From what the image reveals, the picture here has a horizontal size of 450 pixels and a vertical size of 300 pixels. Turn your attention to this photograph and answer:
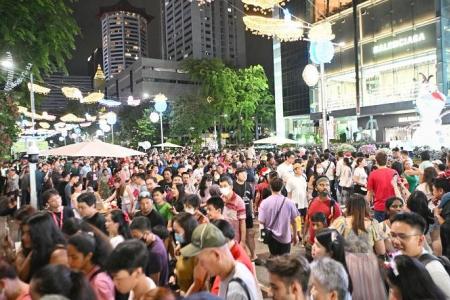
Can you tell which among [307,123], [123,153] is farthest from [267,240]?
[307,123]

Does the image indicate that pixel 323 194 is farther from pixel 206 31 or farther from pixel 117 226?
pixel 206 31

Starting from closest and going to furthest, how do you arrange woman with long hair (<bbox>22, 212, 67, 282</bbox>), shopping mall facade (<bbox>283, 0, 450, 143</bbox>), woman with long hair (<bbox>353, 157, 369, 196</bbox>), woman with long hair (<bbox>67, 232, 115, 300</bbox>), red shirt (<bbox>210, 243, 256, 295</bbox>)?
red shirt (<bbox>210, 243, 256, 295</bbox>) < woman with long hair (<bbox>67, 232, 115, 300</bbox>) < woman with long hair (<bbox>22, 212, 67, 282</bbox>) < woman with long hair (<bbox>353, 157, 369, 196</bbox>) < shopping mall facade (<bbox>283, 0, 450, 143</bbox>)

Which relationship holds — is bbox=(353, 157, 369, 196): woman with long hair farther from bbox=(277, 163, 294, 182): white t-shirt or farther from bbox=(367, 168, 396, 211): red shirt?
bbox=(367, 168, 396, 211): red shirt

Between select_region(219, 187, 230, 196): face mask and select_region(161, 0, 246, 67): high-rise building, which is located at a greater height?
select_region(161, 0, 246, 67): high-rise building

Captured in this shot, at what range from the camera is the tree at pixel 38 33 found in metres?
6.29

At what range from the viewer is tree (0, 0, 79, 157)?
6.29 m

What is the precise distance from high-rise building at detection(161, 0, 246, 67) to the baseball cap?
388 ft

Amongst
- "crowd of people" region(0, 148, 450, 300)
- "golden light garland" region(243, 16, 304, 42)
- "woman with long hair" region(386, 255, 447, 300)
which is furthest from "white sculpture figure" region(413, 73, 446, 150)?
"woman with long hair" region(386, 255, 447, 300)

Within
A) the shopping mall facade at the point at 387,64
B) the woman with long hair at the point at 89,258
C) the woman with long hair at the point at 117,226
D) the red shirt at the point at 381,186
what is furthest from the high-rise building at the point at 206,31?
the woman with long hair at the point at 89,258

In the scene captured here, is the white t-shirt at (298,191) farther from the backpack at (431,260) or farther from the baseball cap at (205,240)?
the baseball cap at (205,240)

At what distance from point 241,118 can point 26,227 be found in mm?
37358

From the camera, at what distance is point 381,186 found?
7.57 metres

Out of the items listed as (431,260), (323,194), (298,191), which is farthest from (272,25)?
(431,260)

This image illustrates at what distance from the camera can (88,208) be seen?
20.1ft
